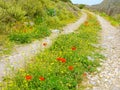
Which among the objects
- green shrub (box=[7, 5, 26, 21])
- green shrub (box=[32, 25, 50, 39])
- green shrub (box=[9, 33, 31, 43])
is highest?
green shrub (box=[7, 5, 26, 21])

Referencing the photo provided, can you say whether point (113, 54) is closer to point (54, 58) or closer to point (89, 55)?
point (89, 55)

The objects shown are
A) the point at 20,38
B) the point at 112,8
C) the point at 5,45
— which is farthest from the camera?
the point at 112,8

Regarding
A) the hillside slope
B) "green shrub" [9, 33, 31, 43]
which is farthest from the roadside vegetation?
the hillside slope

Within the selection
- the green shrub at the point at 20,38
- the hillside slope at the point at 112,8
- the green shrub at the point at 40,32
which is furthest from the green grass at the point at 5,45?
the hillside slope at the point at 112,8

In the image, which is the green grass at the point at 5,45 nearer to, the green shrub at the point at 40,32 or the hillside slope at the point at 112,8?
the green shrub at the point at 40,32

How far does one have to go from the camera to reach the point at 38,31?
1677cm

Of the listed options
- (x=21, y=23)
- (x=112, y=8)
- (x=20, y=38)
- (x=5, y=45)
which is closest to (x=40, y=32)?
(x=21, y=23)

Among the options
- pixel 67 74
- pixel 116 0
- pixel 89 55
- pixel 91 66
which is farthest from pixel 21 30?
pixel 116 0

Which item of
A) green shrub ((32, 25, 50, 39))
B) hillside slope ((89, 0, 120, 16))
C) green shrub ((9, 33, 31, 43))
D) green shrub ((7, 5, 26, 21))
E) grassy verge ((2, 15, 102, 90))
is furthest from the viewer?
Result: hillside slope ((89, 0, 120, 16))

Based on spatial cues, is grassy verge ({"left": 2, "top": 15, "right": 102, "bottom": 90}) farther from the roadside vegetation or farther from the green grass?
the roadside vegetation

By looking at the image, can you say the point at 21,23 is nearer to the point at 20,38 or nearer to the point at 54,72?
the point at 20,38

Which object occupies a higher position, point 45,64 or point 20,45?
point 45,64

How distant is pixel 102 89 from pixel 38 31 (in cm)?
910

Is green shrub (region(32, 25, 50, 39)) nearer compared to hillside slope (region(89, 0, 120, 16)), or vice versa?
green shrub (region(32, 25, 50, 39))
